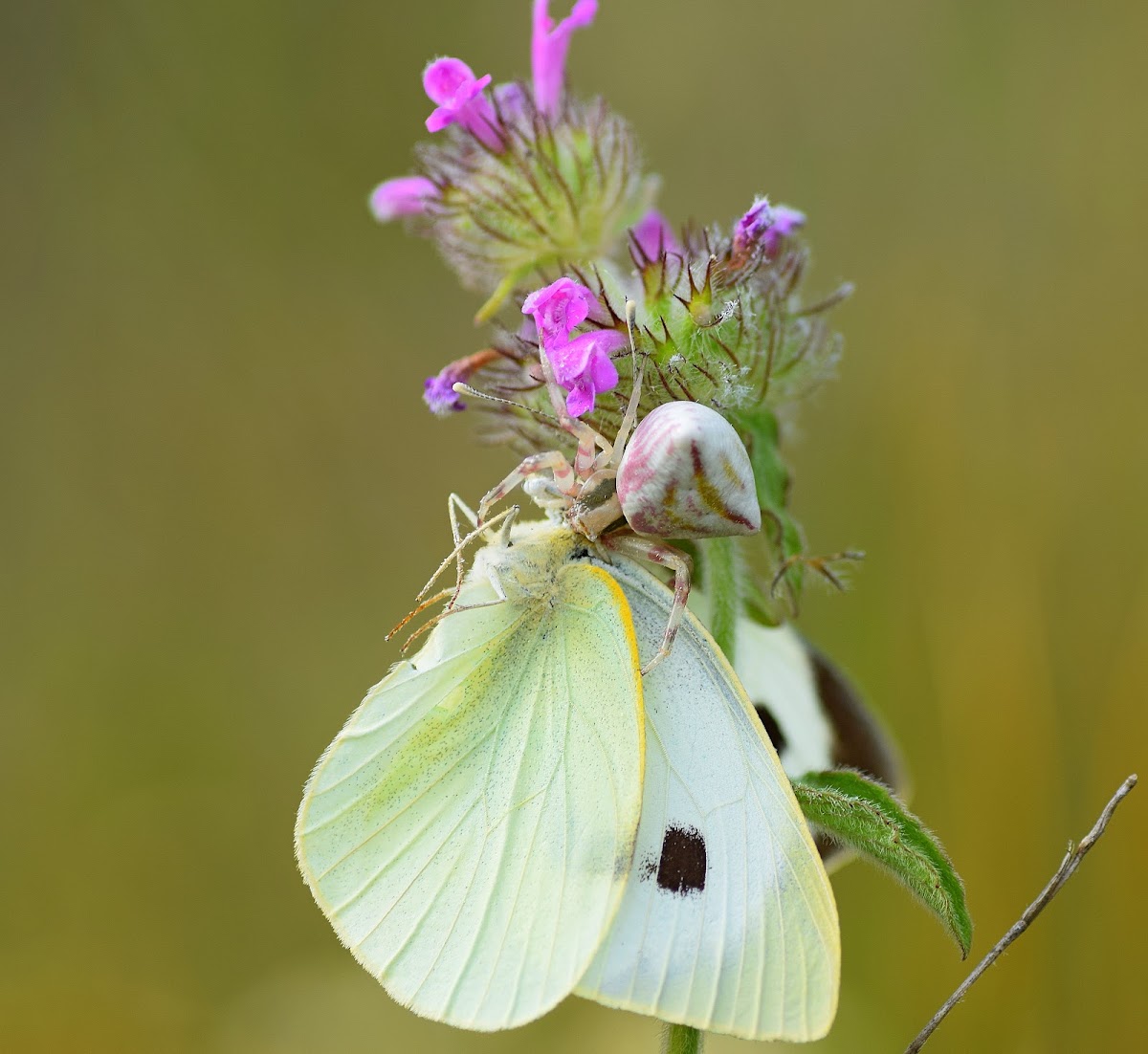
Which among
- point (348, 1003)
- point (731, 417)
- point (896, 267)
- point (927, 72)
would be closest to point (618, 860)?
point (731, 417)

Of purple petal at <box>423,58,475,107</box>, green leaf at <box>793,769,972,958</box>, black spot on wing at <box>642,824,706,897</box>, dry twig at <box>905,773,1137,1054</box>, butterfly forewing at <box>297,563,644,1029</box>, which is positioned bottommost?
dry twig at <box>905,773,1137,1054</box>

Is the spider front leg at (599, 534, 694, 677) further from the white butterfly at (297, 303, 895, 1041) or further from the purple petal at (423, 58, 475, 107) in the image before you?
the purple petal at (423, 58, 475, 107)

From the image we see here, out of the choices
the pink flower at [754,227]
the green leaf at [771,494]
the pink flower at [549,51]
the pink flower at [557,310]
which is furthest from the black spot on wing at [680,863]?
the pink flower at [549,51]

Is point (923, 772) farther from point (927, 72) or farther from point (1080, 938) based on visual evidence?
point (927, 72)

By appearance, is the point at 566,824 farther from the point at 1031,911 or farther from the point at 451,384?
the point at 451,384

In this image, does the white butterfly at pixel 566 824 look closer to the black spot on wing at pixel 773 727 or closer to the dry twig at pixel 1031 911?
the dry twig at pixel 1031 911

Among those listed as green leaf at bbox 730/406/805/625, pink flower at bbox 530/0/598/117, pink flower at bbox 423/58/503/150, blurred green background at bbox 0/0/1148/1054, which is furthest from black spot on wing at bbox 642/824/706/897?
blurred green background at bbox 0/0/1148/1054
